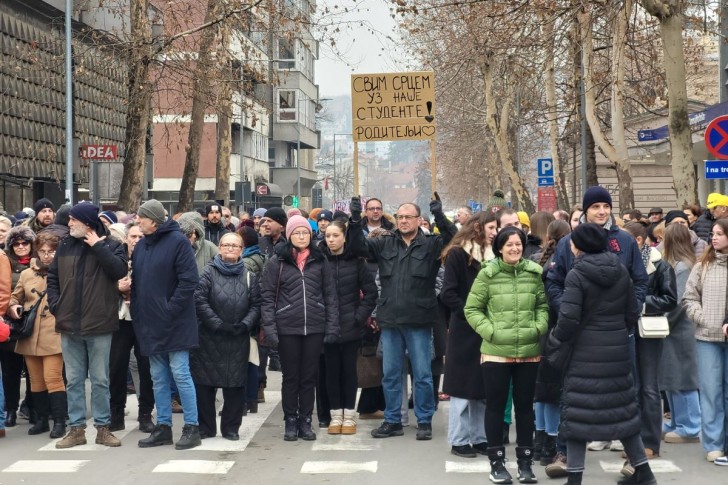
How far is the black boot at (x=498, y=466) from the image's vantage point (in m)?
9.18

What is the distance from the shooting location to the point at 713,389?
10016mm

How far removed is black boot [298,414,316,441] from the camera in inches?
440

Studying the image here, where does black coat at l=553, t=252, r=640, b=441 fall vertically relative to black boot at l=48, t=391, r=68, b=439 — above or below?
above

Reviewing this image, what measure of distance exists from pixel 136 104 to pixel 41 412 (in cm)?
1489

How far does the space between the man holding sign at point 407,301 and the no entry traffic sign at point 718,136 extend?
24.0 ft

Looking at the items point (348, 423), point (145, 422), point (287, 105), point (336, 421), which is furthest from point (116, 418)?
point (287, 105)

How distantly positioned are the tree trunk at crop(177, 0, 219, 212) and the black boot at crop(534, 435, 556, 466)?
58.7ft

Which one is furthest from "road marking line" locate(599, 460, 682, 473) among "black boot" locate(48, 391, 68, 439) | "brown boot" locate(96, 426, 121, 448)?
"black boot" locate(48, 391, 68, 439)

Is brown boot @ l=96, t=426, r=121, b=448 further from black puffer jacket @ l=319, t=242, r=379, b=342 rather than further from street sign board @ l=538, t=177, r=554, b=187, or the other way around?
street sign board @ l=538, t=177, r=554, b=187

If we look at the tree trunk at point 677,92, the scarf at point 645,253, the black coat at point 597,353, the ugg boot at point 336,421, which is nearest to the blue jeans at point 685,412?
the scarf at point 645,253

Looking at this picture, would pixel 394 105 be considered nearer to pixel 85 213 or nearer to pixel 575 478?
pixel 85 213

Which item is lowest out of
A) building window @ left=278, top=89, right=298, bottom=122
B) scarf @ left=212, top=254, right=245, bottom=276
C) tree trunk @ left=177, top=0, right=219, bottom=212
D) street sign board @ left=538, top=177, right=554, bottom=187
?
scarf @ left=212, top=254, right=245, bottom=276

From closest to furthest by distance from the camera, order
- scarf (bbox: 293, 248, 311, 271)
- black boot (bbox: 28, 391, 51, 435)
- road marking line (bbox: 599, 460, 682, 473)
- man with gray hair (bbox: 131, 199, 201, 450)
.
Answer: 1. road marking line (bbox: 599, 460, 682, 473)
2. man with gray hair (bbox: 131, 199, 201, 450)
3. scarf (bbox: 293, 248, 311, 271)
4. black boot (bbox: 28, 391, 51, 435)

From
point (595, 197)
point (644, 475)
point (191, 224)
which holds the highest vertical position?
point (595, 197)
